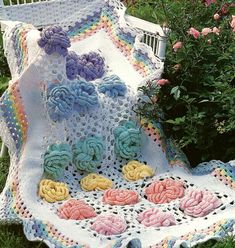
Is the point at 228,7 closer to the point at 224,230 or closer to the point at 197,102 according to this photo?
the point at 197,102

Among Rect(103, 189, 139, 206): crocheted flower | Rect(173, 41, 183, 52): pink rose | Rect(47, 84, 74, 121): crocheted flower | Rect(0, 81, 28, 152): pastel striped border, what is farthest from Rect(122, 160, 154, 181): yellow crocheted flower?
Rect(173, 41, 183, 52): pink rose

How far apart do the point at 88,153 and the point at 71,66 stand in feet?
1.51

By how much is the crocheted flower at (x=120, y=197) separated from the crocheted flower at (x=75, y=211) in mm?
117

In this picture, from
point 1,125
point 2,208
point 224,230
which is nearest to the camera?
point 224,230

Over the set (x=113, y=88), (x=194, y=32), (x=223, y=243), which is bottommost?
(x=223, y=243)

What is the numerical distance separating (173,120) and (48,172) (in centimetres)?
68

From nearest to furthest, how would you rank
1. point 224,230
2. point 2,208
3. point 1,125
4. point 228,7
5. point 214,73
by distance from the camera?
point 224,230, point 2,208, point 1,125, point 214,73, point 228,7

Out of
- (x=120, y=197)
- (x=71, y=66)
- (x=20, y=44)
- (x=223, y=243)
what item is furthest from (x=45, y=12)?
(x=223, y=243)

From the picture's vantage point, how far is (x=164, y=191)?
3207 mm

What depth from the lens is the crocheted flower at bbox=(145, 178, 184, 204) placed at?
316 centimetres

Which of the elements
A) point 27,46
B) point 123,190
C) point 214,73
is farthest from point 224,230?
point 27,46

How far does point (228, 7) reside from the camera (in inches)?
173

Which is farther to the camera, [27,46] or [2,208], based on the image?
[27,46]

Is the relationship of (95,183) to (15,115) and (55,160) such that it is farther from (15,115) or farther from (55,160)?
(15,115)
